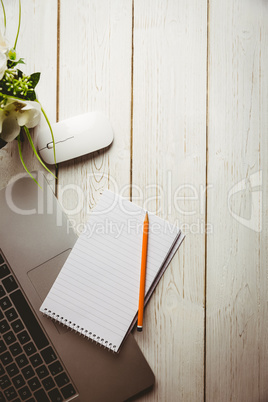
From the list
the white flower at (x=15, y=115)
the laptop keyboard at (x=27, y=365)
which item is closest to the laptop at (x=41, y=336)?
the laptop keyboard at (x=27, y=365)

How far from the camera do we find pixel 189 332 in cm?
63

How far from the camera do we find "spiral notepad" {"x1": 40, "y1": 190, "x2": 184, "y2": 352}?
2.02ft

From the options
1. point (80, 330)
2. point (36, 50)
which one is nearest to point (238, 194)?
point (80, 330)

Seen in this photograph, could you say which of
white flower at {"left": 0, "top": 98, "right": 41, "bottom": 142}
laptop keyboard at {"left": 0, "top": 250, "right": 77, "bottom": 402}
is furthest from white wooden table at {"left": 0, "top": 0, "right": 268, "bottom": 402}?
laptop keyboard at {"left": 0, "top": 250, "right": 77, "bottom": 402}

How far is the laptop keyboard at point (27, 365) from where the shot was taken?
0.60 m

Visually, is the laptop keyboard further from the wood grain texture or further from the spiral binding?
the wood grain texture

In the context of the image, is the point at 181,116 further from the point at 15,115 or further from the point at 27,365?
the point at 27,365

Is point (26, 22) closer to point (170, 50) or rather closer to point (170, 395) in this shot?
point (170, 50)

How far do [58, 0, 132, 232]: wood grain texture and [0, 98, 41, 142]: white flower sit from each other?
0.12 meters

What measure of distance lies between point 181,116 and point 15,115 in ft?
1.06

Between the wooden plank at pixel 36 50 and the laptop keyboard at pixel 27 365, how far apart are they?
0.26 meters

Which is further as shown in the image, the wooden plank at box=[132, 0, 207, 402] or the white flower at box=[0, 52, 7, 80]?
the wooden plank at box=[132, 0, 207, 402]

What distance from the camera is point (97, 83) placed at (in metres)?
0.66

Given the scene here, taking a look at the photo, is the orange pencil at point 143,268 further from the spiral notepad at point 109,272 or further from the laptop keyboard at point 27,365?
the laptop keyboard at point 27,365
